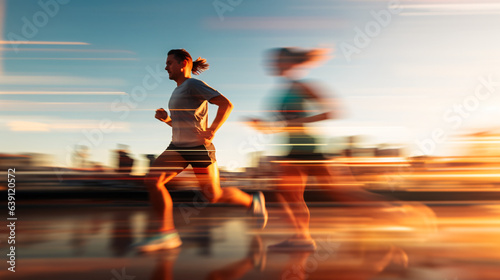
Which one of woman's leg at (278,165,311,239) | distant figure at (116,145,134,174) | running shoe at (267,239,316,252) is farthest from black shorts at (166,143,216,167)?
distant figure at (116,145,134,174)

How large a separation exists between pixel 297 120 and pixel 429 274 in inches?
55.8

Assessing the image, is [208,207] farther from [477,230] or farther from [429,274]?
[429,274]

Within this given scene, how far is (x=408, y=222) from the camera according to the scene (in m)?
3.08

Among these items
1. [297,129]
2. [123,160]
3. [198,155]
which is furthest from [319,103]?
[123,160]

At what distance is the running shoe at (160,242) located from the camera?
126 inches

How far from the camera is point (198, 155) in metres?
3.33

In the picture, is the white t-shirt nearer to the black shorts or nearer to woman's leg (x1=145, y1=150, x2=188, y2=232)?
the black shorts

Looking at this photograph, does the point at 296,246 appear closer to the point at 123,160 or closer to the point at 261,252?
the point at 261,252

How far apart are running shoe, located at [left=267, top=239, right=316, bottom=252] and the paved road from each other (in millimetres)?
93

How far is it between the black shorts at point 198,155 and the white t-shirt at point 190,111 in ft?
0.13

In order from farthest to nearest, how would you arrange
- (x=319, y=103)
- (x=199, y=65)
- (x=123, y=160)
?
(x=123, y=160)
(x=199, y=65)
(x=319, y=103)

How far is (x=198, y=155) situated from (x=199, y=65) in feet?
3.75

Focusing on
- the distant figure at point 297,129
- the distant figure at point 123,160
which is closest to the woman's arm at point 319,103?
the distant figure at point 297,129

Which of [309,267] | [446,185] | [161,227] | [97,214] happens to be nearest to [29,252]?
[161,227]
